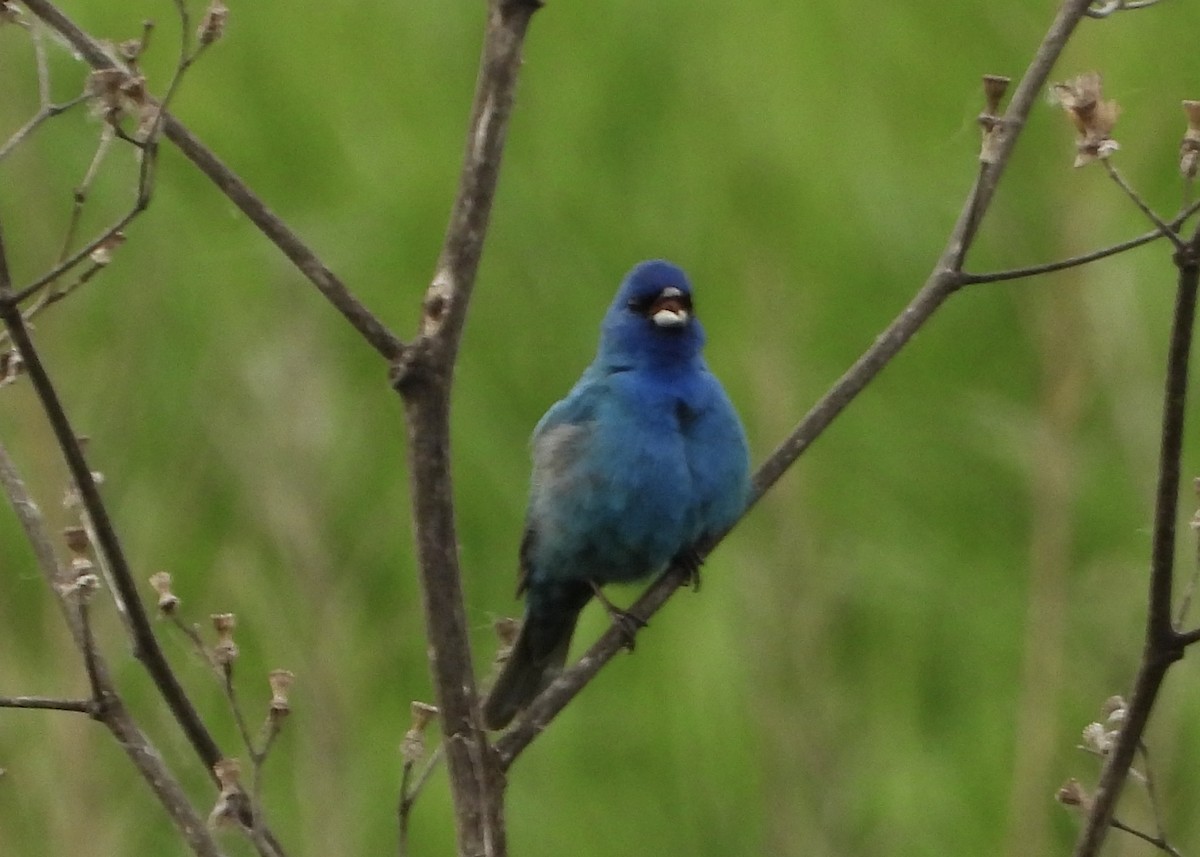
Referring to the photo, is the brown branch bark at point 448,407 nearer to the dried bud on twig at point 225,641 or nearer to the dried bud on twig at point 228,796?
the dried bud on twig at point 228,796

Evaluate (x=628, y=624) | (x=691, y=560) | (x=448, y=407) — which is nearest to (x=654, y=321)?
(x=691, y=560)

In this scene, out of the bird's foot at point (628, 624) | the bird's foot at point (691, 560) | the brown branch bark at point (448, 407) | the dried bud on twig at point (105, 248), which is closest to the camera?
the brown branch bark at point (448, 407)

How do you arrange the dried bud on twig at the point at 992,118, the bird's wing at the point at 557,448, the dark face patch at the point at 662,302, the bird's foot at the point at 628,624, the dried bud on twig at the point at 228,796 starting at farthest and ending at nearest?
the dark face patch at the point at 662,302, the bird's wing at the point at 557,448, the bird's foot at the point at 628,624, the dried bud on twig at the point at 992,118, the dried bud on twig at the point at 228,796

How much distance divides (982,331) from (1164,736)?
1336 mm

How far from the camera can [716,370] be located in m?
4.27

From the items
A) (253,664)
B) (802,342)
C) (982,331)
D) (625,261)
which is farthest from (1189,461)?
(253,664)

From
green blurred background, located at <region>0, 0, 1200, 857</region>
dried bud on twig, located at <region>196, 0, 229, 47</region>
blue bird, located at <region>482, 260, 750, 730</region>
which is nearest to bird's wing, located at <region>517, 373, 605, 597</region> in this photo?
blue bird, located at <region>482, 260, 750, 730</region>

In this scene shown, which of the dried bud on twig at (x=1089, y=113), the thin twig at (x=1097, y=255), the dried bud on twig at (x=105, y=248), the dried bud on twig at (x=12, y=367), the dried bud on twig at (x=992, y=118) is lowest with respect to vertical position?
the thin twig at (x=1097, y=255)

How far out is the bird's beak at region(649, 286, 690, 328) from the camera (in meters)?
3.51

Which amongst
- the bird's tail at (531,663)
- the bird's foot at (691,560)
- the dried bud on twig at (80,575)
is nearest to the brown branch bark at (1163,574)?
the dried bud on twig at (80,575)

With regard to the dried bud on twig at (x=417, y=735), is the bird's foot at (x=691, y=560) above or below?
above

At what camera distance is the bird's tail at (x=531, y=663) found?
11.2 ft

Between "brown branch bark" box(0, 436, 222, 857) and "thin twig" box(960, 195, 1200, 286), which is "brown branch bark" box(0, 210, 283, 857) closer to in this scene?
"brown branch bark" box(0, 436, 222, 857)

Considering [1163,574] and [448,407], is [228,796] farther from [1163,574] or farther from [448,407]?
[1163,574]
